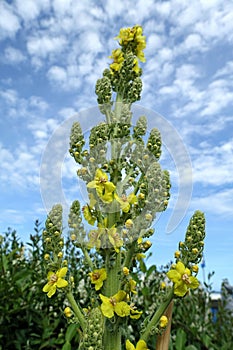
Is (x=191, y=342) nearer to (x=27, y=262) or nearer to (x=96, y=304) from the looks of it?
(x=27, y=262)

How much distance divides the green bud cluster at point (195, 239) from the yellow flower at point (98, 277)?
32 cm

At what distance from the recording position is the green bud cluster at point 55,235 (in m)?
1.73

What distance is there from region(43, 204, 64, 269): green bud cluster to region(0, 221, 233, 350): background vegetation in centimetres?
77

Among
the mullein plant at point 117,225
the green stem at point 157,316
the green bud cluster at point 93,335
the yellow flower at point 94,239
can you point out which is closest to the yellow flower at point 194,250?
the mullein plant at point 117,225

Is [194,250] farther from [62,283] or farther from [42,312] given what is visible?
[42,312]

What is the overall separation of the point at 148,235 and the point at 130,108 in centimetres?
65

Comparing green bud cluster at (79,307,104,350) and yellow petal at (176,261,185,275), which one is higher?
yellow petal at (176,261,185,275)

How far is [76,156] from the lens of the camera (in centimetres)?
182

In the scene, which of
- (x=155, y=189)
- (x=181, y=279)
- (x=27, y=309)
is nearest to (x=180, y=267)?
(x=181, y=279)

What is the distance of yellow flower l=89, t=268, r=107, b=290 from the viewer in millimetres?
1631

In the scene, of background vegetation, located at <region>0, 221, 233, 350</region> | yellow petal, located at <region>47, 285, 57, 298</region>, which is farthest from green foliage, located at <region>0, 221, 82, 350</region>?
yellow petal, located at <region>47, 285, 57, 298</region>

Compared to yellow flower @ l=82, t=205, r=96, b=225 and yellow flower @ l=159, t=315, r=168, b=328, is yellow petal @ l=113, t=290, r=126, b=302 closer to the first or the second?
yellow flower @ l=159, t=315, r=168, b=328

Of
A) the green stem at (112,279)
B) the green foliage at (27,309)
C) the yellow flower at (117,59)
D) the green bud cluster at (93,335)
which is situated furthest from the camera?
the green foliage at (27,309)

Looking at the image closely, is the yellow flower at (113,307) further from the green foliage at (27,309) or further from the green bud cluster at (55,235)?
the green foliage at (27,309)
